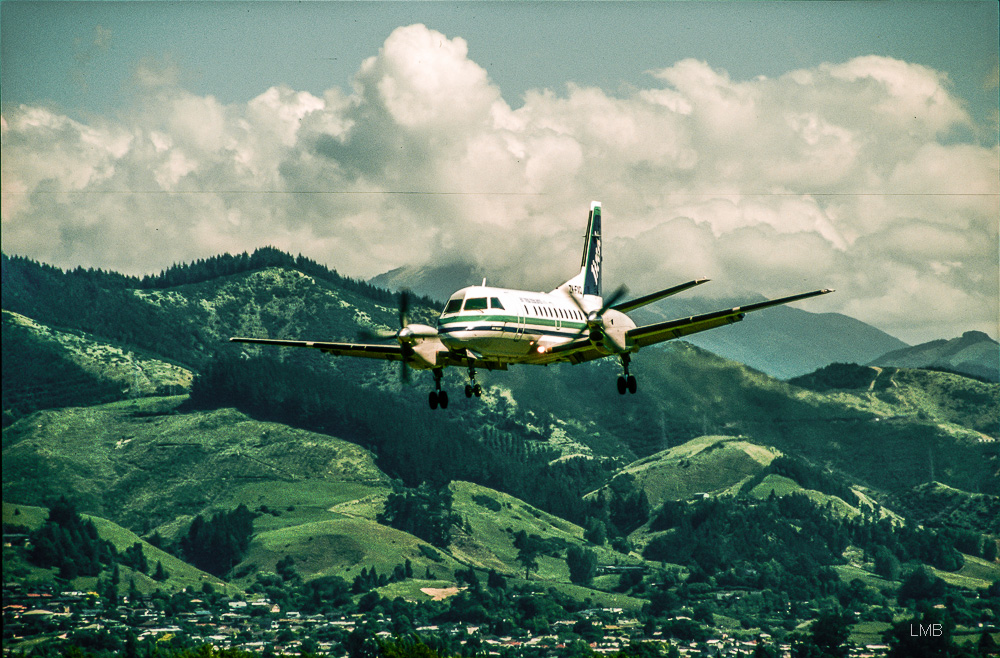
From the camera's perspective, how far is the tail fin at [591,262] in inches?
3211

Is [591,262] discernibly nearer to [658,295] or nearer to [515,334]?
→ [515,334]

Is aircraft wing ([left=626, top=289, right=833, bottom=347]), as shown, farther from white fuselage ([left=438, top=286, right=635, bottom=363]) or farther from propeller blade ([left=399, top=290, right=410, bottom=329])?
propeller blade ([left=399, top=290, right=410, bottom=329])

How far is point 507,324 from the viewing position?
190ft

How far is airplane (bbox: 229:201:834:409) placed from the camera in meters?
56.7

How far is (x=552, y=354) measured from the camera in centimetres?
6000

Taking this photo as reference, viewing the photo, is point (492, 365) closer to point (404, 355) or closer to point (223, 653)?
point (404, 355)

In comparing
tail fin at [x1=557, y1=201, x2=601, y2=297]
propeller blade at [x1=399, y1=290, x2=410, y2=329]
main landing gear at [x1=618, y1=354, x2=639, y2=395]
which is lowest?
main landing gear at [x1=618, y1=354, x2=639, y2=395]

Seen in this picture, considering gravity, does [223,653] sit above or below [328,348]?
below

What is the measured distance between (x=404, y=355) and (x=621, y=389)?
42.3ft

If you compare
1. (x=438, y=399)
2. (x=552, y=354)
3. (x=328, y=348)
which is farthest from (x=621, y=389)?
(x=328, y=348)

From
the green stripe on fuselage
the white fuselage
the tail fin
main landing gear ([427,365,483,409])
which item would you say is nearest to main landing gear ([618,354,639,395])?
the white fuselage

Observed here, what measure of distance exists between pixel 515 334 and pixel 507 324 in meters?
0.81

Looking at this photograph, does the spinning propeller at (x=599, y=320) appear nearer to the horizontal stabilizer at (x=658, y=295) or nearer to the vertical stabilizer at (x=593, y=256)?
the horizontal stabilizer at (x=658, y=295)

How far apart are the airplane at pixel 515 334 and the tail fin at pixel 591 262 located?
1825 centimetres
